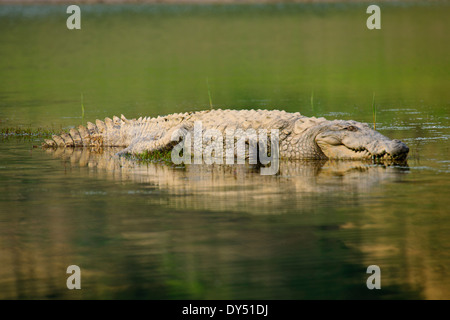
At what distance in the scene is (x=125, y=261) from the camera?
8797 mm

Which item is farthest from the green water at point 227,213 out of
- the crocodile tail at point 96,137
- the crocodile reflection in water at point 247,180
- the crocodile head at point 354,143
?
the crocodile tail at point 96,137

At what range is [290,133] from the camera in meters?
15.1

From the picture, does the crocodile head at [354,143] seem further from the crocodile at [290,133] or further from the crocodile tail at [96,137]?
the crocodile tail at [96,137]

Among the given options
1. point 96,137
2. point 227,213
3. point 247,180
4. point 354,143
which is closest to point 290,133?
point 354,143

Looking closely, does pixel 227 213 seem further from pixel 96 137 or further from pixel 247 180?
pixel 96 137

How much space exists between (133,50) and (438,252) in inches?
1469

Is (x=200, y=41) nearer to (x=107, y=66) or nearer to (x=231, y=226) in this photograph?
(x=107, y=66)

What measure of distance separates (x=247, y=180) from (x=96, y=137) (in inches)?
199

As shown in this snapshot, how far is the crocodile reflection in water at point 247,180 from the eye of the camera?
1130 centimetres

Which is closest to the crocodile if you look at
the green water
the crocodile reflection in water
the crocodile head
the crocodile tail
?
the crocodile head

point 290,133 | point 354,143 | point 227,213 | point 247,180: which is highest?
point 290,133

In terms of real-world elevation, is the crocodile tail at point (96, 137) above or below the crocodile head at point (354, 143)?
above

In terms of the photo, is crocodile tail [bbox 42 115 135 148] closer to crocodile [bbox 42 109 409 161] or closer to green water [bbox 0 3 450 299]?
crocodile [bbox 42 109 409 161]

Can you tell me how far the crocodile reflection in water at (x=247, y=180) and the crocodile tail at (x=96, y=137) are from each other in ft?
4.63
